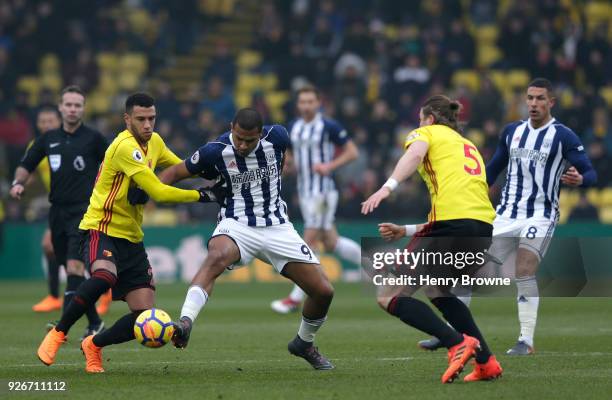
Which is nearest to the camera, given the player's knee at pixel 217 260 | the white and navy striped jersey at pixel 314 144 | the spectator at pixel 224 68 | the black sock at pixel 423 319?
the black sock at pixel 423 319

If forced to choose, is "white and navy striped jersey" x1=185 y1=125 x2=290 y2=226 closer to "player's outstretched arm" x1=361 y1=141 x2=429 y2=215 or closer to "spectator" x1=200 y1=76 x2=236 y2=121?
"player's outstretched arm" x1=361 y1=141 x2=429 y2=215

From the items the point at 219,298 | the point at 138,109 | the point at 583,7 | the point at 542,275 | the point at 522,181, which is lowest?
the point at 219,298

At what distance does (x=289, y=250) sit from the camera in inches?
337

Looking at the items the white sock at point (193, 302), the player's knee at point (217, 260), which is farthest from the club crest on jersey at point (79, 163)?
the white sock at point (193, 302)

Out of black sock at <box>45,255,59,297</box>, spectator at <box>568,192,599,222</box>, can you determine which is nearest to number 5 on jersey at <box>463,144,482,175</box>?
black sock at <box>45,255,59,297</box>

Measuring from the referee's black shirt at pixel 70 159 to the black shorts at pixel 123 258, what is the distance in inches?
96.0

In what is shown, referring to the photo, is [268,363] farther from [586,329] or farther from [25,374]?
[586,329]

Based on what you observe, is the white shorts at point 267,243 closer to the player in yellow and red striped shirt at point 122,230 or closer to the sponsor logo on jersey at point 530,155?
the player in yellow and red striped shirt at point 122,230

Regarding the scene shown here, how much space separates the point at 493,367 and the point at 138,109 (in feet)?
10.6

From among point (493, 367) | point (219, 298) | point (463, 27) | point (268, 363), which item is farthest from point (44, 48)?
point (493, 367)

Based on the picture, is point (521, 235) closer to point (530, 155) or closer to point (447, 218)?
point (530, 155)

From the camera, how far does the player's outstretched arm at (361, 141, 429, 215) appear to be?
24.5 feet

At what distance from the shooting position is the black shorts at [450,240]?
8.00 meters

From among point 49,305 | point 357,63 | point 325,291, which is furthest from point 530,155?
point 357,63
